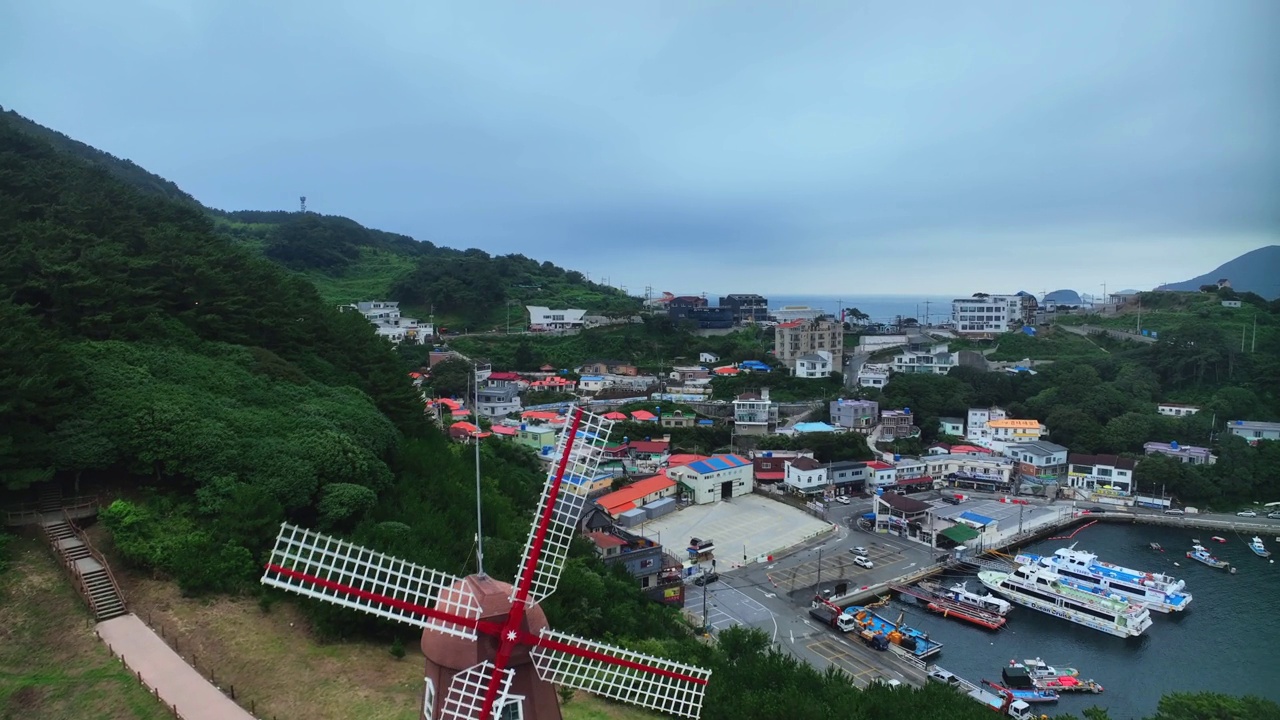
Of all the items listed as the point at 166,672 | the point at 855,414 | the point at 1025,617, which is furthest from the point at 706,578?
the point at 855,414

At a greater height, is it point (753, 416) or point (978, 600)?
point (753, 416)

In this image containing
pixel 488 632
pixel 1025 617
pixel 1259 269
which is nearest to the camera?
pixel 488 632

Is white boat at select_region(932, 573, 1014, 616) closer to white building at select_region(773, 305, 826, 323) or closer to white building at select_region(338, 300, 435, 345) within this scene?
white building at select_region(338, 300, 435, 345)

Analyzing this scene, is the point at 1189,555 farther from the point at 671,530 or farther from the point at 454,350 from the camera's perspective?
the point at 454,350

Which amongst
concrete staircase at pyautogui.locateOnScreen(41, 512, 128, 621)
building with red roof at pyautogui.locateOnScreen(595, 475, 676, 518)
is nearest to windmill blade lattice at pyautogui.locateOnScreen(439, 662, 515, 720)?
concrete staircase at pyautogui.locateOnScreen(41, 512, 128, 621)

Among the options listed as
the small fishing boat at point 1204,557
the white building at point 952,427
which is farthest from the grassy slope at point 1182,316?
the small fishing boat at point 1204,557

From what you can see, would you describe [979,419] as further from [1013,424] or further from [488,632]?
[488,632]

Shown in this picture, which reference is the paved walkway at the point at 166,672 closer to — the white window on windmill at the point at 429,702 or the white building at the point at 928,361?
the white window on windmill at the point at 429,702
